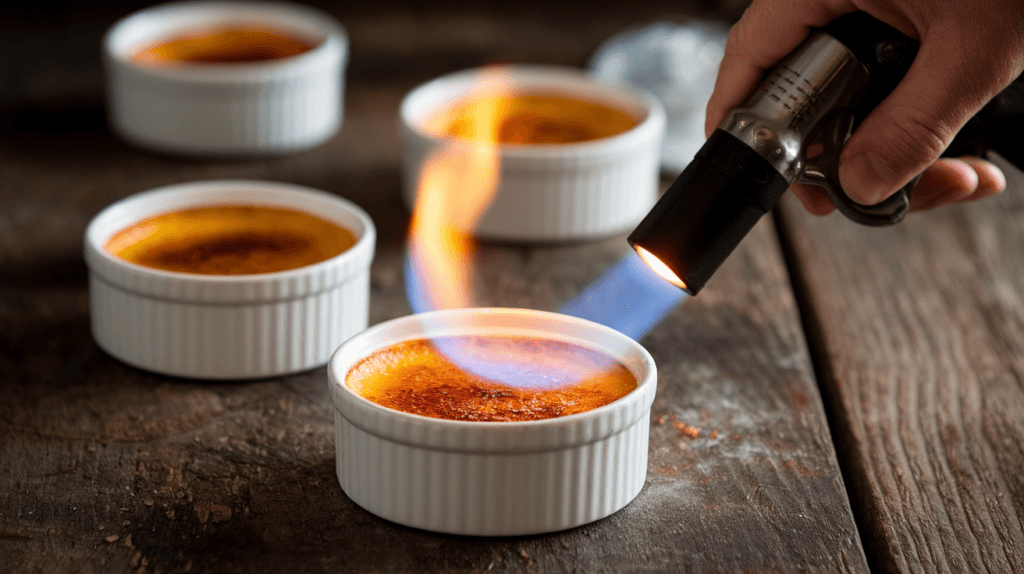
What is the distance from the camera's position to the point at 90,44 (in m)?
2.18

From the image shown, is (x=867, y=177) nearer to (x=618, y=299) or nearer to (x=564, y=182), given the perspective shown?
(x=618, y=299)

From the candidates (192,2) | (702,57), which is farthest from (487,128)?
(192,2)

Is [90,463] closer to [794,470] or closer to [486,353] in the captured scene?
[486,353]

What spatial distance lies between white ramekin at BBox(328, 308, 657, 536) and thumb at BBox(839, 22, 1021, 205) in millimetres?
253

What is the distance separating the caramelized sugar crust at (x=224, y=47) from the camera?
70.9 inches

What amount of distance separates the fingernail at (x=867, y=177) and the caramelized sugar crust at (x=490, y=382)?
0.24 metres

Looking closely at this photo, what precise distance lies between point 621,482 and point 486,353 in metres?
0.18

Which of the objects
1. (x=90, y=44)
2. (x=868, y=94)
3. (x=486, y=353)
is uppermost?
(x=868, y=94)

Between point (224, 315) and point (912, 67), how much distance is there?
0.67 m

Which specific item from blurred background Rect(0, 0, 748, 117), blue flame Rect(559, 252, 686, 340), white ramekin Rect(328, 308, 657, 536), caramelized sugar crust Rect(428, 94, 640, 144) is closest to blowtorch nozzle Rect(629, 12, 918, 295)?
white ramekin Rect(328, 308, 657, 536)

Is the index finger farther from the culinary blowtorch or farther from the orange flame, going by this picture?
the orange flame

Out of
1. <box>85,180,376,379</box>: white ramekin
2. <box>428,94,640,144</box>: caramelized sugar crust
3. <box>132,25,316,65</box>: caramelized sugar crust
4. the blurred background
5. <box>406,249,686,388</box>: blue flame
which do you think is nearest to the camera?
<box>85,180,376,379</box>: white ramekin

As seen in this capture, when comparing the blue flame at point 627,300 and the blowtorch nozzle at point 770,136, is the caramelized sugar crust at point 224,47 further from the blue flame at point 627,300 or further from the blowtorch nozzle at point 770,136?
the blowtorch nozzle at point 770,136

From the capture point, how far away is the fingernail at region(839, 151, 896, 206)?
3.07ft
